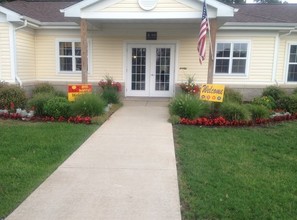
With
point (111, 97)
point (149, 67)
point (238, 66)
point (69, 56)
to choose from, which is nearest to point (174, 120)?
point (111, 97)

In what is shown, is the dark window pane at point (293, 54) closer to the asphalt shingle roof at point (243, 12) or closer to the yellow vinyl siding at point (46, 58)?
the asphalt shingle roof at point (243, 12)

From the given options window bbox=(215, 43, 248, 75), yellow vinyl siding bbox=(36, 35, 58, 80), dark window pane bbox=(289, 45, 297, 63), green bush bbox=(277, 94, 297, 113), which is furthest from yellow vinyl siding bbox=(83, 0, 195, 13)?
dark window pane bbox=(289, 45, 297, 63)

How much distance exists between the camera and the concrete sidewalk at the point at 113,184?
12.5ft

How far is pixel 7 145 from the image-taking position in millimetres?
6664

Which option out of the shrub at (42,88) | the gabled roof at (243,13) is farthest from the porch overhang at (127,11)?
the shrub at (42,88)

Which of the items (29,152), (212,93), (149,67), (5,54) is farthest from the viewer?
(149,67)

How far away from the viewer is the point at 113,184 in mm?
4684

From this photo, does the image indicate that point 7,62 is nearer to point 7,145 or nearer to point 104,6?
point 104,6

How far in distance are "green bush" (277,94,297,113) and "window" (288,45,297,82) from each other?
3.90 meters

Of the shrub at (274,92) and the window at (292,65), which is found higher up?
the window at (292,65)

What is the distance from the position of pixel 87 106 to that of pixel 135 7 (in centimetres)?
421

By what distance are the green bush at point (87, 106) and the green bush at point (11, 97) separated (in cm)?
258

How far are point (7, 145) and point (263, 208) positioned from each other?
5.12 m

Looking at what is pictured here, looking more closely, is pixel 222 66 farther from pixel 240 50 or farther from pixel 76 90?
pixel 76 90
